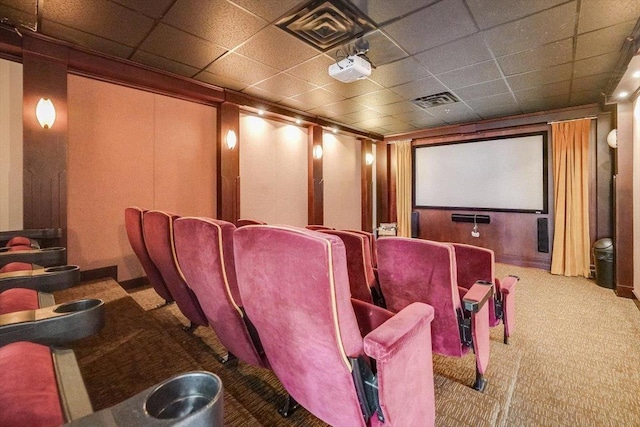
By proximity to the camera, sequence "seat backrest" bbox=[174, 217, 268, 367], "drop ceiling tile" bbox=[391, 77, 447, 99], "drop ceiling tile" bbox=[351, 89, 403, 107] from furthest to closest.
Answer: "drop ceiling tile" bbox=[351, 89, 403, 107], "drop ceiling tile" bbox=[391, 77, 447, 99], "seat backrest" bbox=[174, 217, 268, 367]

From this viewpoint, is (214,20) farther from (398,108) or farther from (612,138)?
(612,138)

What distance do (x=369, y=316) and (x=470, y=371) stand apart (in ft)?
3.78

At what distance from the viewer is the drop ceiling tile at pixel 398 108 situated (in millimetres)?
4953

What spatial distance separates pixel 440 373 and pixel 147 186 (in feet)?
12.6

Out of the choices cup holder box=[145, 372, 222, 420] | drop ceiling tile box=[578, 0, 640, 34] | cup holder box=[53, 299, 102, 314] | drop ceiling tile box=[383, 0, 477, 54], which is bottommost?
cup holder box=[145, 372, 222, 420]

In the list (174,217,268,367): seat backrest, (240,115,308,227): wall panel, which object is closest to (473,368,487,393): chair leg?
(174,217,268,367): seat backrest

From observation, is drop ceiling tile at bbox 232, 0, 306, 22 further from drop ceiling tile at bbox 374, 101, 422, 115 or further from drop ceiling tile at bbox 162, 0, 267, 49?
drop ceiling tile at bbox 374, 101, 422, 115

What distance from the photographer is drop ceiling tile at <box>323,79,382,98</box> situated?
4.04 m

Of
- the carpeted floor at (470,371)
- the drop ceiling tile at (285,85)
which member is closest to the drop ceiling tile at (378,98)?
the drop ceiling tile at (285,85)

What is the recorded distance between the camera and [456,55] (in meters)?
3.26

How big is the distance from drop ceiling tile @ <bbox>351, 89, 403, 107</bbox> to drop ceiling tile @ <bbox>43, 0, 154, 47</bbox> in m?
2.94

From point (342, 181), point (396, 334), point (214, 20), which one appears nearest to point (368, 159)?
point (342, 181)

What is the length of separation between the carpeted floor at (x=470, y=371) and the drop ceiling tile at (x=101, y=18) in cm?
237

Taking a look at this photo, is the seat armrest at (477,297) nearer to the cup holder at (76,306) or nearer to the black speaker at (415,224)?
the cup holder at (76,306)
